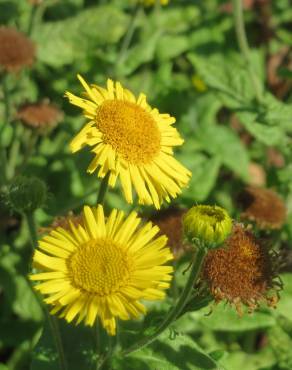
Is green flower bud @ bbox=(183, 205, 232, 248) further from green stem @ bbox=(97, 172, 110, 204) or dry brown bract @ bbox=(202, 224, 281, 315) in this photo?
green stem @ bbox=(97, 172, 110, 204)

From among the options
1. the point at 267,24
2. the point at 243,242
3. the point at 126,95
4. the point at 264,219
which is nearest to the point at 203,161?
the point at 264,219

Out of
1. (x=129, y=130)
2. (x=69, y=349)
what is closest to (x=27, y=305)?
(x=69, y=349)

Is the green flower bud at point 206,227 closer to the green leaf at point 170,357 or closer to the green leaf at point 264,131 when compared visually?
the green leaf at point 170,357

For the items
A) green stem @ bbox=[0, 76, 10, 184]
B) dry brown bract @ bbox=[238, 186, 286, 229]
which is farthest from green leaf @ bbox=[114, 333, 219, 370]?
green stem @ bbox=[0, 76, 10, 184]

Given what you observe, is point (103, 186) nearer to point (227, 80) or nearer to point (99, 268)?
point (99, 268)

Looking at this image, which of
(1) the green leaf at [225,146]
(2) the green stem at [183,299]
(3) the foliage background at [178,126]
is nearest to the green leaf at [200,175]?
(3) the foliage background at [178,126]
